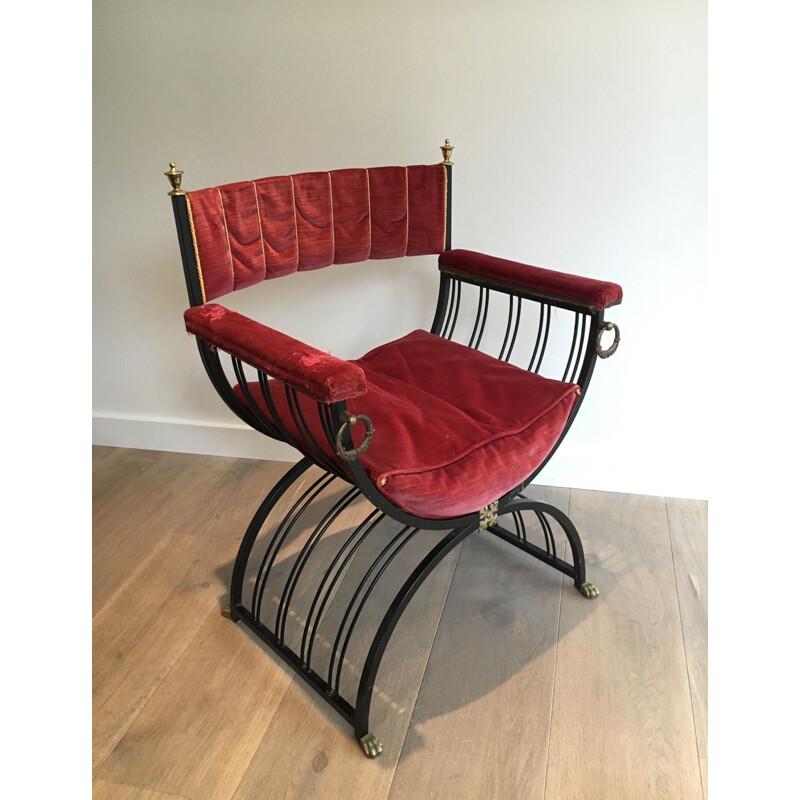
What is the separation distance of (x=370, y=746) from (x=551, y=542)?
2.48 ft

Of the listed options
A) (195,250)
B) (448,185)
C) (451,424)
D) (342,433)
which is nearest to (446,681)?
(451,424)

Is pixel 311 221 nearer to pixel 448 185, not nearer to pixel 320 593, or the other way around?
pixel 448 185

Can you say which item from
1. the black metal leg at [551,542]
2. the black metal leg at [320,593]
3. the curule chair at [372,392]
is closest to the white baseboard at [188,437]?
the black metal leg at [320,593]

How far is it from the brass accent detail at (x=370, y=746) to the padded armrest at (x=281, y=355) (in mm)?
656

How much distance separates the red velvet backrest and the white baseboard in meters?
0.82

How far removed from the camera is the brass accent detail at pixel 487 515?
5.05 ft

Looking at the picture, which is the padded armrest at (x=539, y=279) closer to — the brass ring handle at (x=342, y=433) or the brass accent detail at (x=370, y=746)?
the brass ring handle at (x=342, y=433)

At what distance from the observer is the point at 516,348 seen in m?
2.25

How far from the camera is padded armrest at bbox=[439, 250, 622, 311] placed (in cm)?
163

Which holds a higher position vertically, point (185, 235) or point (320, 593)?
point (185, 235)

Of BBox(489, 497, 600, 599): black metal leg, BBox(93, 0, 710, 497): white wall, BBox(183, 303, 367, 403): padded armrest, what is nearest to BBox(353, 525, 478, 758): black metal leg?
BBox(489, 497, 600, 599): black metal leg

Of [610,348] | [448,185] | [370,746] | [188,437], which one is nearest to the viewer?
[370,746]

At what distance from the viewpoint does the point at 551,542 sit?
2.05m
